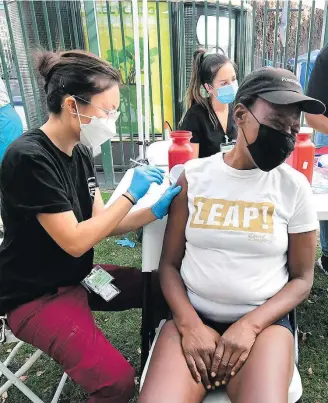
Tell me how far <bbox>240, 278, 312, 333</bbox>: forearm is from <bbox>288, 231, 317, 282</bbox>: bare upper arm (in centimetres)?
3

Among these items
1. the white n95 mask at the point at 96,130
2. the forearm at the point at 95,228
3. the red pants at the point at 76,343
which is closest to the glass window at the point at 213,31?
the white n95 mask at the point at 96,130

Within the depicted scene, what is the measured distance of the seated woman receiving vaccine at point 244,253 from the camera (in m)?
1.37

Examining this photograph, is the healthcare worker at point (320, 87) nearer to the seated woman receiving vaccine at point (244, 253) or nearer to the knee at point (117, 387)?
the seated woman receiving vaccine at point (244, 253)

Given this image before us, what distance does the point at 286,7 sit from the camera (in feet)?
14.4

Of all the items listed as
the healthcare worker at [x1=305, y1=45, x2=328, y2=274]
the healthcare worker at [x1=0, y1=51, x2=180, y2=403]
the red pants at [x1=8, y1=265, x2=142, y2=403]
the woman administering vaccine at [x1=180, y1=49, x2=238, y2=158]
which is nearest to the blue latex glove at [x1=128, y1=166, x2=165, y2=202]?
the healthcare worker at [x1=0, y1=51, x2=180, y2=403]

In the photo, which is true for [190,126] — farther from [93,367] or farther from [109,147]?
[109,147]

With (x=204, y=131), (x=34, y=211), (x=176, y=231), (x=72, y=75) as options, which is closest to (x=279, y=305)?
(x=176, y=231)

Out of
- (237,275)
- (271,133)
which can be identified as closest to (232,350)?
(237,275)

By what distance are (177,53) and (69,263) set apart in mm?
3688

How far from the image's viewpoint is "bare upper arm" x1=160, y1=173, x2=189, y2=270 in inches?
63.2

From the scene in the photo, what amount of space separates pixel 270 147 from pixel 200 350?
0.78m

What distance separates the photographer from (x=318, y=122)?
8.00 ft

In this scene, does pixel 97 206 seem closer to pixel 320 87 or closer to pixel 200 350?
pixel 200 350

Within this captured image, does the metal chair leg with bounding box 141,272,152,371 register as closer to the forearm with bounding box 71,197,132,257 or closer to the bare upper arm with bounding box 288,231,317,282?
the forearm with bounding box 71,197,132,257
